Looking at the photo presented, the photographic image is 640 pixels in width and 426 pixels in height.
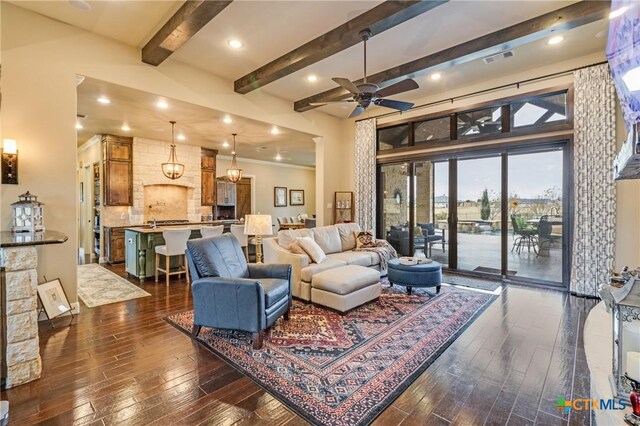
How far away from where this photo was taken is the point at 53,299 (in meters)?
3.33

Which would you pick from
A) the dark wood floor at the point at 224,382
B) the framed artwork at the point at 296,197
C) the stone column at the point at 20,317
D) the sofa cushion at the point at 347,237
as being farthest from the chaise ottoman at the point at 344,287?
the framed artwork at the point at 296,197

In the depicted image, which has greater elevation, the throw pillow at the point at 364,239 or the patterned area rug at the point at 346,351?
the throw pillow at the point at 364,239

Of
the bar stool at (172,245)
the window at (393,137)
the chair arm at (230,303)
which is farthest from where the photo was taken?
the window at (393,137)

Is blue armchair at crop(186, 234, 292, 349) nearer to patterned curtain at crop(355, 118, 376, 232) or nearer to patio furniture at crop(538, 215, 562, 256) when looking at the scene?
patterned curtain at crop(355, 118, 376, 232)

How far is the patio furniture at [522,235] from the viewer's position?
5031 mm

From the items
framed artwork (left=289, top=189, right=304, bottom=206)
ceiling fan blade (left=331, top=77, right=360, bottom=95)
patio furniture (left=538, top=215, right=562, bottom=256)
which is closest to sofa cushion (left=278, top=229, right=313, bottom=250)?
ceiling fan blade (left=331, top=77, right=360, bottom=95)

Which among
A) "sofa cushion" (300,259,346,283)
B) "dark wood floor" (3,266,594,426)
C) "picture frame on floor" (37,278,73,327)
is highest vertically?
"sofa cushion" (300,259,346,283)

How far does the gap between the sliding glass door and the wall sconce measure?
600cm

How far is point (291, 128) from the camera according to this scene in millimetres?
6285

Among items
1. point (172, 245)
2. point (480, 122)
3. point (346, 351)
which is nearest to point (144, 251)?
point (172, 245)

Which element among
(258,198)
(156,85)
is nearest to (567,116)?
(156,85)

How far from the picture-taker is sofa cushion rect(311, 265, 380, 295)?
139 inches

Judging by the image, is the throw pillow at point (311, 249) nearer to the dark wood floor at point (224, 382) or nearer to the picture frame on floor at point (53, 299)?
the dark wood floor at point (224, 382)

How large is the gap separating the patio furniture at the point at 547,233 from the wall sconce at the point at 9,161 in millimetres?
7084
